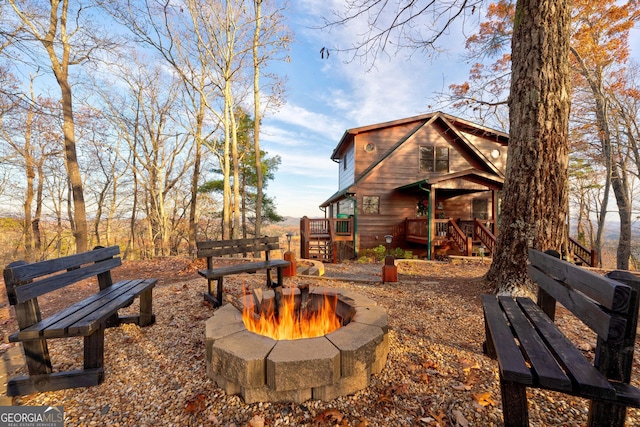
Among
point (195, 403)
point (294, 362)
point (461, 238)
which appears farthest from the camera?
point (461, 238)

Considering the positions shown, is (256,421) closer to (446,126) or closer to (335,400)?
(335,400)

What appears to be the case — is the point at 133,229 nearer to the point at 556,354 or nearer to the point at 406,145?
the point at 406,145

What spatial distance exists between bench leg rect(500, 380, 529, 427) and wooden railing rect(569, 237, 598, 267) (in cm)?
1057

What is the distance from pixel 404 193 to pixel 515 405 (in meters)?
12.1

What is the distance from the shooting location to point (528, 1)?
13.3 feet

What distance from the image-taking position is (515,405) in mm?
1637

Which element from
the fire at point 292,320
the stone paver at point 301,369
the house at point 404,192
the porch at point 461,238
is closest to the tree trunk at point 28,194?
the house at point 404,192

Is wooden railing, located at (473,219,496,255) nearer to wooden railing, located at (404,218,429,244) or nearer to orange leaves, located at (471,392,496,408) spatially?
wooden railing, located at (404,218,429,244)

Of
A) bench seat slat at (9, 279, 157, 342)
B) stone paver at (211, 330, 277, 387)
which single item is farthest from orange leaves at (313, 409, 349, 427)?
bench seat slat at (9, 279, 157, 342)

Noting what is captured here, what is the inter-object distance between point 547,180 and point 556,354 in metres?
3.36

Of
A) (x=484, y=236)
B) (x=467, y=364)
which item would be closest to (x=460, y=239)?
(x=484, y=236)

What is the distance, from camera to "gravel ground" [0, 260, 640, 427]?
6.40 ft

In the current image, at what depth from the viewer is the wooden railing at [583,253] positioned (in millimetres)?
8836

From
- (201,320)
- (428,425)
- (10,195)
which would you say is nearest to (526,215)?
(428,425)
